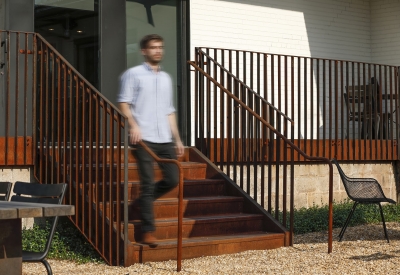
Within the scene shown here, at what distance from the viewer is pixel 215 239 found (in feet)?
25.4

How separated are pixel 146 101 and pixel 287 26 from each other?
6.26 metres

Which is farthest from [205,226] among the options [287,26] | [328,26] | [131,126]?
[328,26]

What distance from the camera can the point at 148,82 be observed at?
7289mm

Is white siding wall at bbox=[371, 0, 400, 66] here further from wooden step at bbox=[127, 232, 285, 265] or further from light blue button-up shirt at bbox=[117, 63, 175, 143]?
light blue button-up shirt at bbox=[117, 63, 175, 143]

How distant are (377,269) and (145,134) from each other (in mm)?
2384

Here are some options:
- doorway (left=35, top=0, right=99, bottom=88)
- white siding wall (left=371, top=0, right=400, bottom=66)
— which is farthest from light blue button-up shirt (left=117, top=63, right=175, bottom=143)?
white siding wall (left=371, top=0, right=400, bottom=66)

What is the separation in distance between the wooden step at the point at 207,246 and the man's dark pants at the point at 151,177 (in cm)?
23

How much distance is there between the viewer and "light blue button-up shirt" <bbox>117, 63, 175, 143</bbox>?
727 cm

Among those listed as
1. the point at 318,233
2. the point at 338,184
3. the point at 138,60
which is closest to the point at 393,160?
the point at 338,184

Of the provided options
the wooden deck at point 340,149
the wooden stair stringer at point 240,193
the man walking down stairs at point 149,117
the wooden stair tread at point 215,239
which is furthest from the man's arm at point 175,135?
the wooden deck at point 340,149

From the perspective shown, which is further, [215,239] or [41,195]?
[215,239]

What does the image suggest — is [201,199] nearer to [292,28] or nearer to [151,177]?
[151,177]

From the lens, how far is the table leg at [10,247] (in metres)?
4.87

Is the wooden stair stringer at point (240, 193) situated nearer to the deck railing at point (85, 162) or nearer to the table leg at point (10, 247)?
the deck railing at point (85, 162)
